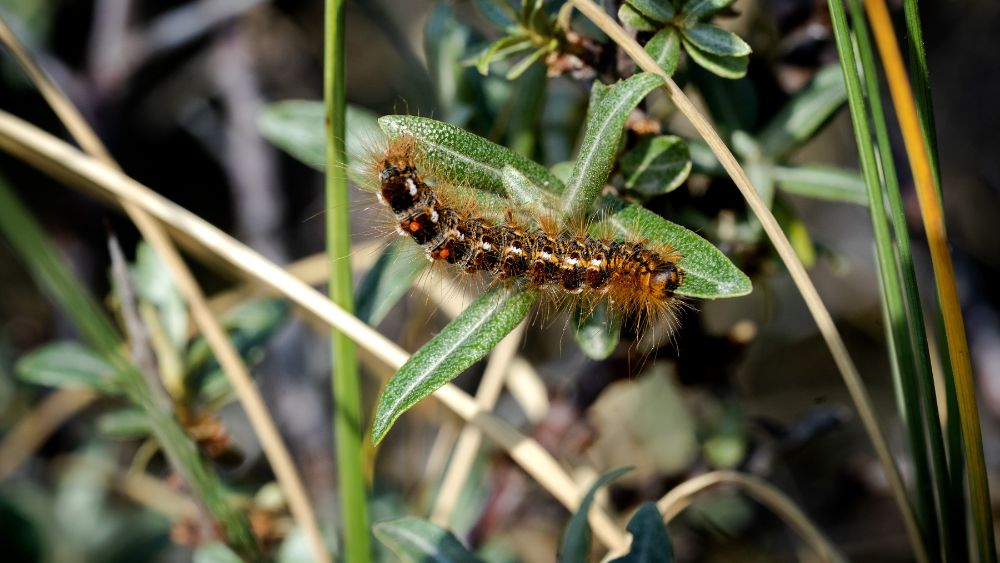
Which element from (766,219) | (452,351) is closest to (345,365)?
(452,351)

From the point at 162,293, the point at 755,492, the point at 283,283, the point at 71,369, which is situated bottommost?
the point at 755,492

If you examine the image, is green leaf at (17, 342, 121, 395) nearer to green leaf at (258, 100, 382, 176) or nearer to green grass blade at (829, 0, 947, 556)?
green leaf at (258, 100, 382, 176)

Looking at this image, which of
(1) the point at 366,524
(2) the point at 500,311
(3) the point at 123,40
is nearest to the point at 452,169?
(2) the point at 500,311

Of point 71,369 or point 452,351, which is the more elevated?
point 452,351

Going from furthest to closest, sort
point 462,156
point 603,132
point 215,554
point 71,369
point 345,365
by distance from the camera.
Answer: point 71,369 < point 215,554 < point 345,365 < point 462,156 < point 603,132

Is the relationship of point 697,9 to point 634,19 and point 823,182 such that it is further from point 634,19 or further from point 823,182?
point 823,182

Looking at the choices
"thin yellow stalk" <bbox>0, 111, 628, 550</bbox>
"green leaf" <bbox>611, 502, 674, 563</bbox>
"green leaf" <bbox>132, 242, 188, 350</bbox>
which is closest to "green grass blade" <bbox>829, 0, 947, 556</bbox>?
Answer: "green leaf" <bbox>611, 502, 674, 563</bbox>
